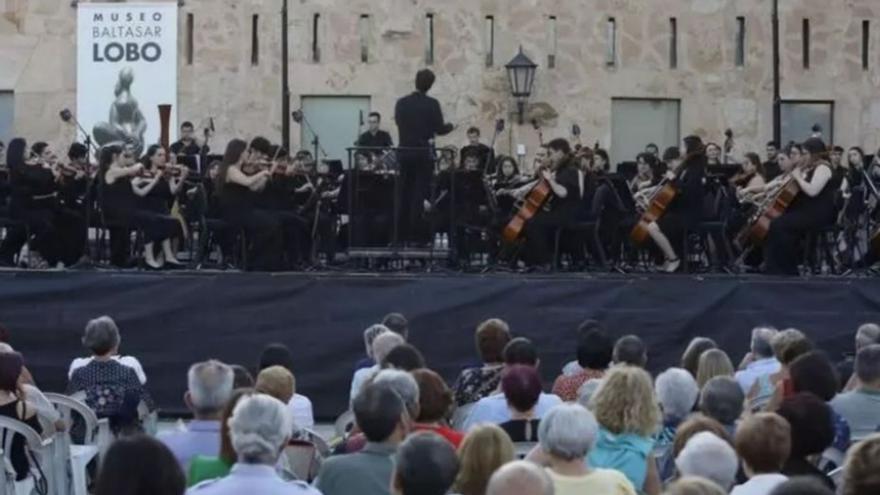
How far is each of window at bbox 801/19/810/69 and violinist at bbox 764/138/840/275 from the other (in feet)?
44.0

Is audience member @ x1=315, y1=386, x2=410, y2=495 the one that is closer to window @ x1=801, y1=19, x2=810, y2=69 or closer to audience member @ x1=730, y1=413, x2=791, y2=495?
audience member @ x1=730, y1=413, x2=791, y2=495

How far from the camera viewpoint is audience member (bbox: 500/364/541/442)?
33.4 ft

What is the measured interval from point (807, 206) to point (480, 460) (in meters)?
12.6

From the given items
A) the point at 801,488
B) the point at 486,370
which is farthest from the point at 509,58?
the point at 801,488

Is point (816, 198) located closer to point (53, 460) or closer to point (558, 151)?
point (558, 151)

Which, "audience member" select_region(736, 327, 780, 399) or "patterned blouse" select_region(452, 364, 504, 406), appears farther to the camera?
"audience member" select_region(736, 327, 780, 399)

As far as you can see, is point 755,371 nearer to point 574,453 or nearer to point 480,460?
point 574,453

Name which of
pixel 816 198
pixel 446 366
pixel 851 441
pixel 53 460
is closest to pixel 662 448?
pixel 851 441

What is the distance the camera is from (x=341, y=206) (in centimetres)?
2175

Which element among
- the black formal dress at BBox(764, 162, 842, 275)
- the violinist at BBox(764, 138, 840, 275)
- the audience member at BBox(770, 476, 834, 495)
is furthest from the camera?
the black formal dress at BBox(764, 162, 842, 275)

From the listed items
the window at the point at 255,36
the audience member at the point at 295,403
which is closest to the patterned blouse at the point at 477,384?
the audience member at the point at 295,403

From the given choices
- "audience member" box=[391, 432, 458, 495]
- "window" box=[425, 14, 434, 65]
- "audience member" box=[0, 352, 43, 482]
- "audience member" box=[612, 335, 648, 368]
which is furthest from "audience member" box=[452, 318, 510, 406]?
"window" box=[425, 14, 434, 65]

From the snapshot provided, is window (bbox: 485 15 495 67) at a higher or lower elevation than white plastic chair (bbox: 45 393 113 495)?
higher

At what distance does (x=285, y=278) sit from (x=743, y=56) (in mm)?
15910
